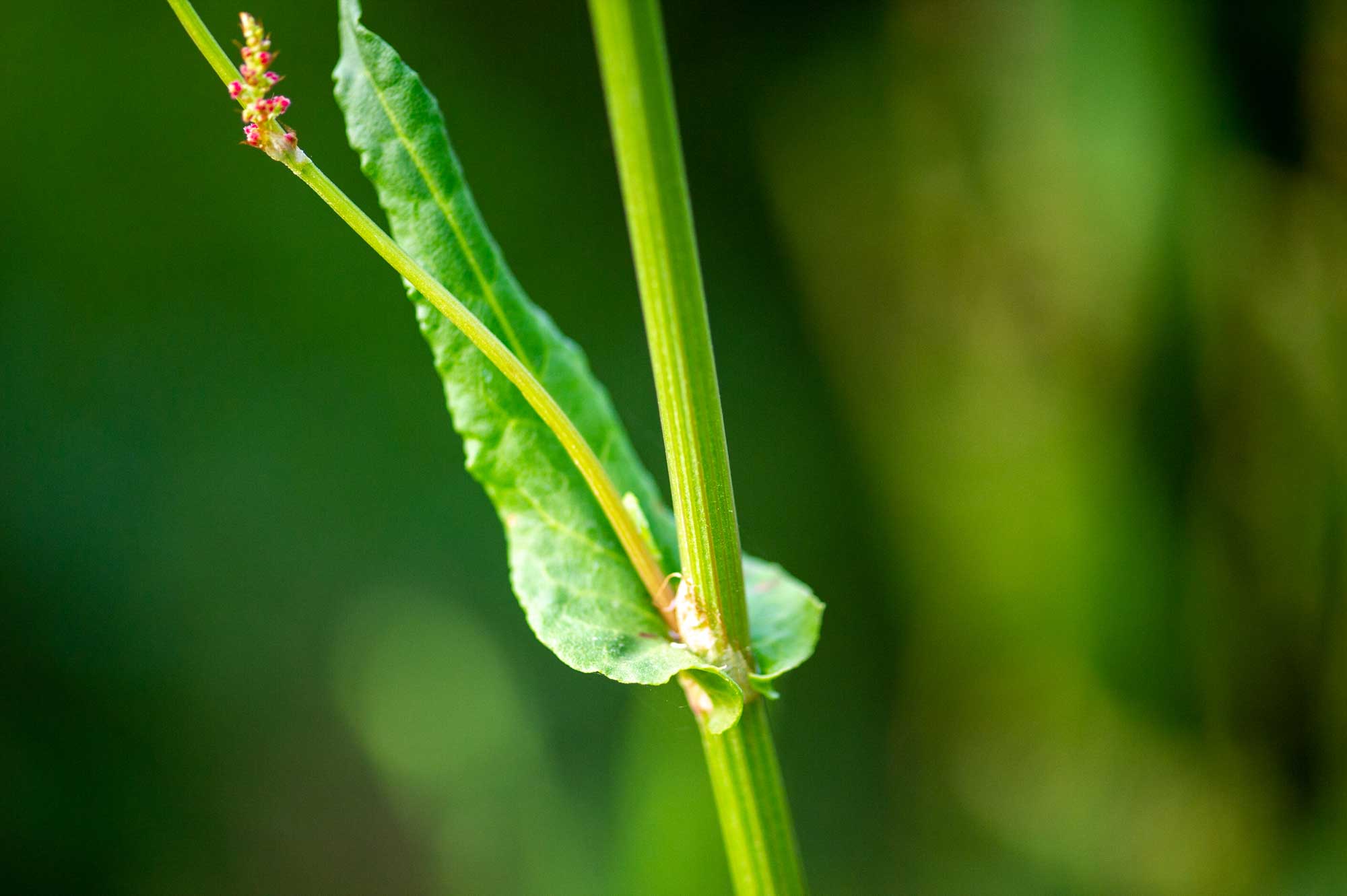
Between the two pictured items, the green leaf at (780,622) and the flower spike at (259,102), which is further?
the green leaf at (780,622)

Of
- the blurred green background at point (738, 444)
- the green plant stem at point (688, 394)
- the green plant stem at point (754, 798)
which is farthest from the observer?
the blurred green background at point (738, 444)

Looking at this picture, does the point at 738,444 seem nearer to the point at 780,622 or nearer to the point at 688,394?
the point at 780,622

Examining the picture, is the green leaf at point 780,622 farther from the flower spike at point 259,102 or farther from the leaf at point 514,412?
the flower spike at point 259,102

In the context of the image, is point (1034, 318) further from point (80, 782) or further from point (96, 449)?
point (80, 782)

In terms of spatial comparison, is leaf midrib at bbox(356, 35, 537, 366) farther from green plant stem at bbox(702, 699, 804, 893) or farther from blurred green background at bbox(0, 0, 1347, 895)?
blurred green background at bbox(0, 0, 1347, 895)

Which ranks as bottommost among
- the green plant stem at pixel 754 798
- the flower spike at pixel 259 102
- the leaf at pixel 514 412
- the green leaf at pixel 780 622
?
the green plant stem at pixel 754 798

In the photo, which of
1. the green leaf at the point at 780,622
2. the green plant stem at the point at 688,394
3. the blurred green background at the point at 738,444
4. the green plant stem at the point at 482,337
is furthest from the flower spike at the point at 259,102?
the blurred green background at the point at 738,444

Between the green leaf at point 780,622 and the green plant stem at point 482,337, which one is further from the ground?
the green plant stem at point 482,337

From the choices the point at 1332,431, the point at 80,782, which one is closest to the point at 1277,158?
the point at 1332,431
